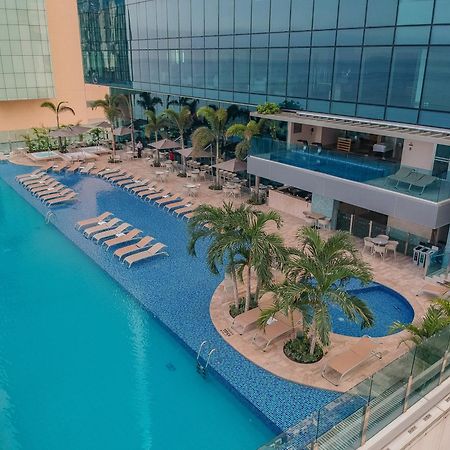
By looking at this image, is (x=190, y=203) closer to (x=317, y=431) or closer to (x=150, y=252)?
(x=150, y=252)

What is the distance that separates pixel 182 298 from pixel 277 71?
12.4 meters

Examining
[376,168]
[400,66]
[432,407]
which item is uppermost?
[400,66]

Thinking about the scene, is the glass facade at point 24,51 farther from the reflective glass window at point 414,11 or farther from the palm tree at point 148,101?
the reflective glass window at point 414,11

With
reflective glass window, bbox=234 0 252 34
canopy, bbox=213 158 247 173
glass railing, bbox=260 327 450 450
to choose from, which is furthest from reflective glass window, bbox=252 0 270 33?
glass railing, bbox=260 327 450 450

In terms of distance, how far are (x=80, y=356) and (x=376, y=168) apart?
11.7 meters

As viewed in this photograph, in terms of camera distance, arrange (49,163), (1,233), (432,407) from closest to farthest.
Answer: (432,407)
(1,233)
(49,163)

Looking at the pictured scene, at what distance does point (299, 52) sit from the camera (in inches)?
772

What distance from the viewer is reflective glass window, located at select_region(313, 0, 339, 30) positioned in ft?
58.0

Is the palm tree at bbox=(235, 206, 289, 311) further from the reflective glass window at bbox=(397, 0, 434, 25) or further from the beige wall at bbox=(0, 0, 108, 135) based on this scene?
the beige wall at bbox=(0, 0, 108, 135)

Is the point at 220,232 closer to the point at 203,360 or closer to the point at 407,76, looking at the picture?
the point at 203,360

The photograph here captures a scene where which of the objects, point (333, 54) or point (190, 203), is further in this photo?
point (190, 203)

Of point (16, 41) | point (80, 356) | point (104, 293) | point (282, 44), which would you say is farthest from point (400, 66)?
point (16, 41)

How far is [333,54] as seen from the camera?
59.5 feet

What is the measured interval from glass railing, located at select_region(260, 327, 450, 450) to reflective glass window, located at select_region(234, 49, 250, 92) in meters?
17.5
